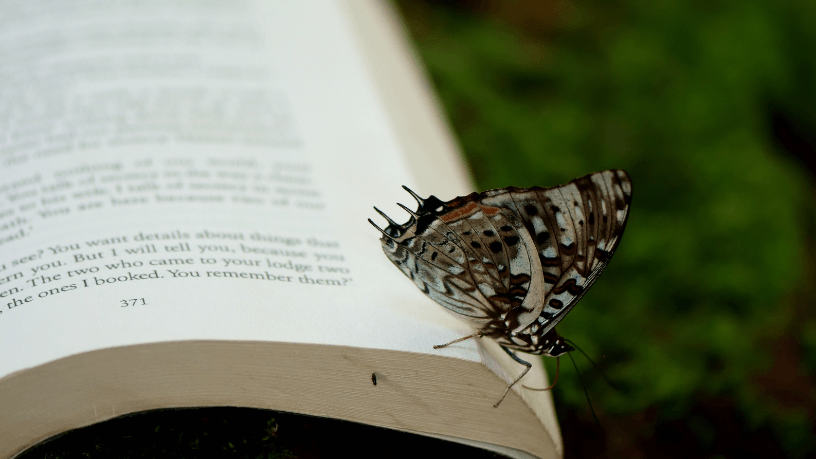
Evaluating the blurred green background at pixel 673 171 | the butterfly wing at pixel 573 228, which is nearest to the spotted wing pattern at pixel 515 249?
the butterfly wing at pixel 573 228

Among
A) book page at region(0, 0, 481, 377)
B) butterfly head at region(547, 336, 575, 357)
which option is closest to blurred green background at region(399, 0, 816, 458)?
butterfly head at region(547, 336, 575, 357)

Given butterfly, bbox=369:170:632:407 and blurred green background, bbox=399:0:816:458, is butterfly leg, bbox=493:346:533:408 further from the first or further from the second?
blurred green background, bbox=399:0:816:458

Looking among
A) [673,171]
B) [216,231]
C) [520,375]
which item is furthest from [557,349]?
[673,171]

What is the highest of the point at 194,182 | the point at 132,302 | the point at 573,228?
the point at 194,182

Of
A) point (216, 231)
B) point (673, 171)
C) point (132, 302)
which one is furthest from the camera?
point (673, 171)

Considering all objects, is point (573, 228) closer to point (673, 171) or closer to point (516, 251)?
point (516, 251)
